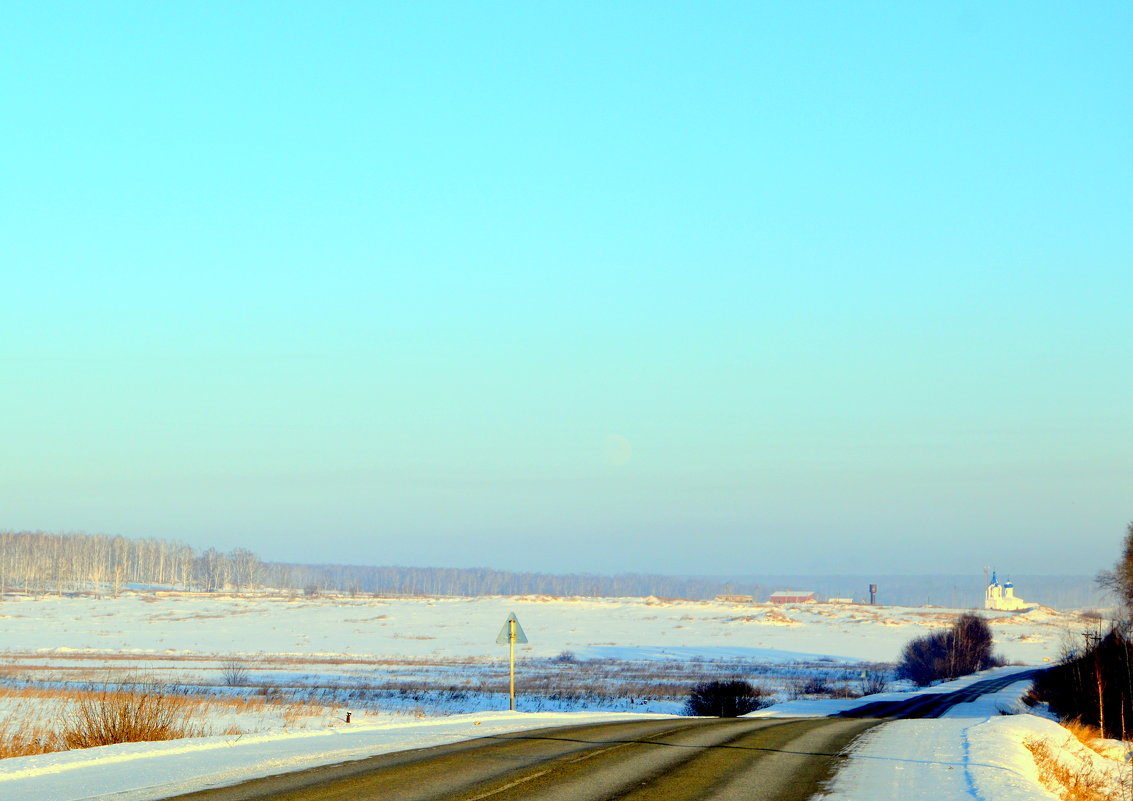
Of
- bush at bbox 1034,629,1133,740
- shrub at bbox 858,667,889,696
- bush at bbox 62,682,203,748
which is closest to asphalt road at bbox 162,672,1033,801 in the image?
bush at bbox 62,682,203,748

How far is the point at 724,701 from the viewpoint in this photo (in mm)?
39969

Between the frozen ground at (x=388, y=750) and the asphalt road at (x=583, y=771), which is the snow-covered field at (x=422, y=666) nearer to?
the frozen ground at (x=388, y=750)

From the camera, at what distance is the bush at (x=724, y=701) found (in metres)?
39.7

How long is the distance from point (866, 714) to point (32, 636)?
84.5 m

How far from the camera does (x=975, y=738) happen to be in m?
19.7

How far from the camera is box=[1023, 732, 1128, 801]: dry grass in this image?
14.9m

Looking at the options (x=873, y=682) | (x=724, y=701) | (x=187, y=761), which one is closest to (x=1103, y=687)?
(x=724, y=701)

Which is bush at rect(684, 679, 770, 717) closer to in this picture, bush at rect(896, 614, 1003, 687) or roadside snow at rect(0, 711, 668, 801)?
roadside snow at rect(0, 711, 668, 801)

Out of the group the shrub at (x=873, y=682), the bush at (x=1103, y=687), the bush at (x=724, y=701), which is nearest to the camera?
the bush at (x=1103, y=687)

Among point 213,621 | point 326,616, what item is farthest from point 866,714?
point 326,616

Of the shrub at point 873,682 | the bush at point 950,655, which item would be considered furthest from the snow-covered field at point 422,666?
the bush at point 950,655

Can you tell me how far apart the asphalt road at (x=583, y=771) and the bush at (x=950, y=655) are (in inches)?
2310

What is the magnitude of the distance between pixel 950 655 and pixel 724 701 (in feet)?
149

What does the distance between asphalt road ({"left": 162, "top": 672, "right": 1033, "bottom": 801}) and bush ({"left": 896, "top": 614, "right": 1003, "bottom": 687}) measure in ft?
193
